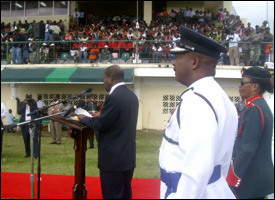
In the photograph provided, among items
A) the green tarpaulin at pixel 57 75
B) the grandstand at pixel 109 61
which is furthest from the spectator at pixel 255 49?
the green tarpaulin at pixel 57 75

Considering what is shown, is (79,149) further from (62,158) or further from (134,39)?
(134,39)

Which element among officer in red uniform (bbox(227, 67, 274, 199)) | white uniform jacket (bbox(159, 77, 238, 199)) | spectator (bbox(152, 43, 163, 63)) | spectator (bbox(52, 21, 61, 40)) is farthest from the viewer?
spectator (bbox(52, 21, 61, 40))

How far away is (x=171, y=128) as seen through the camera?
6.22ft

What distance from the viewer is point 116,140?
3648mm

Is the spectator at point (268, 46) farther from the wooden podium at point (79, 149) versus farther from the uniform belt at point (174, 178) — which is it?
the uniform belt at point (174, 178)

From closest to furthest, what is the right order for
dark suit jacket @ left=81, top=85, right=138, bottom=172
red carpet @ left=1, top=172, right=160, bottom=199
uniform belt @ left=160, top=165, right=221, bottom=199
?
uniform belt @ left=160, top=165, right=221, bottom=199, dark suit jacket @ left=81, top=85, right=138, bottom=172, red carpet @ left=1, top=172, right=160, bottom=199

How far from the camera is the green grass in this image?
300 inches

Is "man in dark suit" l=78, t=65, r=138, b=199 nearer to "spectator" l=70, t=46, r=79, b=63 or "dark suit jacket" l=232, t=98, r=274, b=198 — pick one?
"dark suit jacket" l=232, t=98, r=274, b=198

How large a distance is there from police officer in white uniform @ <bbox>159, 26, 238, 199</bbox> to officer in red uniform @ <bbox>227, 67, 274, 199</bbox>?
2.63 ft

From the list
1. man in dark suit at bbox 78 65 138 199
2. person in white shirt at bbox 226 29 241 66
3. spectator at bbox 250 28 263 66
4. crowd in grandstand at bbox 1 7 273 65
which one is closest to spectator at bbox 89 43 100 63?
crowd in grandstand at bbox 1 7 273 65

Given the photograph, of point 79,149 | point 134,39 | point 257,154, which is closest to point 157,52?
point 134,39

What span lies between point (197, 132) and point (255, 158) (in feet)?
4.35

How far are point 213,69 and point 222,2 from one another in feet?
72.2

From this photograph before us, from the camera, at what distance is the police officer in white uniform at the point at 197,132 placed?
1.67 meters
